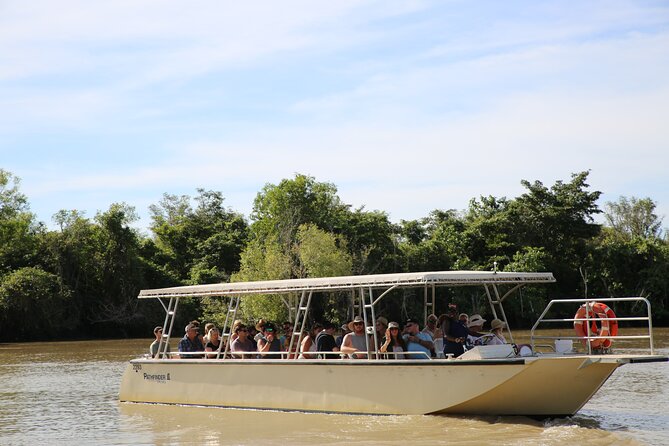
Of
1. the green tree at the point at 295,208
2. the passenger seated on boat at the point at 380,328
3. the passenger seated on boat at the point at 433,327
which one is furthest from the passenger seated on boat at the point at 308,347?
the green tree at the point at 295,208

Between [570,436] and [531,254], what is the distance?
125 ft

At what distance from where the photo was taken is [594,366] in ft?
41.7

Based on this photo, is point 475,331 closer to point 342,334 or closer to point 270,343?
point 342,334

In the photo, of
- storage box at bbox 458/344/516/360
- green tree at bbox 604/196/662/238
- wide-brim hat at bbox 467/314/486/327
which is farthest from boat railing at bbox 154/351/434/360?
green tree at bbox 604/196/662/238

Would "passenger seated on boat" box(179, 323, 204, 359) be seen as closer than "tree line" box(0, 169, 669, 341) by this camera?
Yes

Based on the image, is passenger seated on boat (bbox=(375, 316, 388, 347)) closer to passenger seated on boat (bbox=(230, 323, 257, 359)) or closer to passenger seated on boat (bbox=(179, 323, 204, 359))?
passenger seated on boat (bbox=(230, 323, 257, 359))

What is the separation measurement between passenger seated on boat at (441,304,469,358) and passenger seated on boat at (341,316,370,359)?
4.20 feet

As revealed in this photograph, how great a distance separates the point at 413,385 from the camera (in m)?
13.3

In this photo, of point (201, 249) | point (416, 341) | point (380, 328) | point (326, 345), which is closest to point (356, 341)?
point (380, 328)

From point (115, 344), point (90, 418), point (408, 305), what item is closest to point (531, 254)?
point (408, 305)

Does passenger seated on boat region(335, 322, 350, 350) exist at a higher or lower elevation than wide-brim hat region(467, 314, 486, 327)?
lower

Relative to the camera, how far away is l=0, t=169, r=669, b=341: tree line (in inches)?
1896

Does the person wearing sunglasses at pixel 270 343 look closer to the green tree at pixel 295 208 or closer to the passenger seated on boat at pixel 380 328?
the passenger seated on boat at pixel 380 328

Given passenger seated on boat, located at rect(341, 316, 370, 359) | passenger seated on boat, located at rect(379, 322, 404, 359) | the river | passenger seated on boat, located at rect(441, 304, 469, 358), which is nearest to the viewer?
the river
